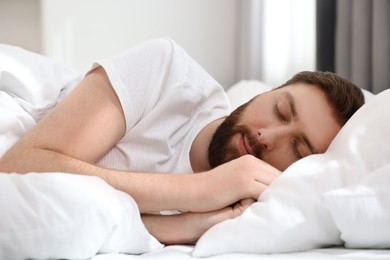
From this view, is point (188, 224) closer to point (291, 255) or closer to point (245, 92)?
point (291, 255)

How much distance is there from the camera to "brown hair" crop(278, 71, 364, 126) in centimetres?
132

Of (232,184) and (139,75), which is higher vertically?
(139,75)

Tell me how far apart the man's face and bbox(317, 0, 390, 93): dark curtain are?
2.48 feet

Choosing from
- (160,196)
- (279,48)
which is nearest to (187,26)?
(279,48)

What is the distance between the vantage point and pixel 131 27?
3.32 metres

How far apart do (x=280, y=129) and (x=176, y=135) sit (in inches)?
10.2

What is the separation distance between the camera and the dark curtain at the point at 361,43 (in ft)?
6.56

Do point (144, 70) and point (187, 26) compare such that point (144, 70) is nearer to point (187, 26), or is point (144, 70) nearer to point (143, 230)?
point (143, 230)

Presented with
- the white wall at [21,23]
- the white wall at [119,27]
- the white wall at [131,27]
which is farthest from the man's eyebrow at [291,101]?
the white wall at [21,23]

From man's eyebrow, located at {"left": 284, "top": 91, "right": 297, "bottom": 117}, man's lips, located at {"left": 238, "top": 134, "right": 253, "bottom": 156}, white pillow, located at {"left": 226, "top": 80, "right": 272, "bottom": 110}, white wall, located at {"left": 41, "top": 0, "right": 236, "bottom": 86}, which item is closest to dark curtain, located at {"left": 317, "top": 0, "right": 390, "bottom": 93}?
white pillow, located at {"left": 226, "top": 80, "right": 272, "bottom": 110}

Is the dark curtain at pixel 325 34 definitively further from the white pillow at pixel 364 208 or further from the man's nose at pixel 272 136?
the white pillow at pixel 364 208

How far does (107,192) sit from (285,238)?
11.2 inches

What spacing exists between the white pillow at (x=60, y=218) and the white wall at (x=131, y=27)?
248 cm

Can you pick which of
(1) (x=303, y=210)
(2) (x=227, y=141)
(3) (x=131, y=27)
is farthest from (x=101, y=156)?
(3) (x=131, y=27)
